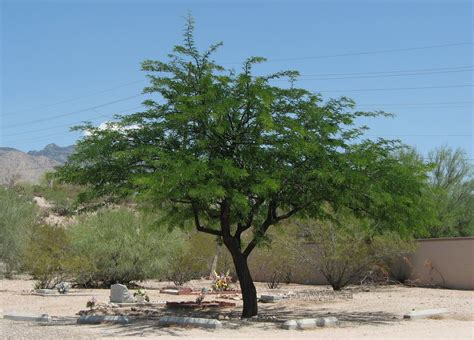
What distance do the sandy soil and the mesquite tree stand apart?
2.74 meters

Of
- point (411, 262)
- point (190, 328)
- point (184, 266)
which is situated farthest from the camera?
point (184, 266)

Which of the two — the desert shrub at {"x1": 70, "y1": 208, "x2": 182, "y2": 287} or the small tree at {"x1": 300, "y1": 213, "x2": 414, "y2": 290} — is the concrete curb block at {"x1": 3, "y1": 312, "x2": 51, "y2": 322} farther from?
the small tree at {"x1": 300, "y1": 213, "x2": 414, "y2": 290}

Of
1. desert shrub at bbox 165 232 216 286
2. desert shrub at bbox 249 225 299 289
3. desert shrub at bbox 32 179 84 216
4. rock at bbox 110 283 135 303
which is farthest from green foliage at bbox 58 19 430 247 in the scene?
desert shrub at bbox 32 179 84 216

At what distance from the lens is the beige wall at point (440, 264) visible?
29.4m

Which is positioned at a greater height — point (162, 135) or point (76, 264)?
point (162, 135)

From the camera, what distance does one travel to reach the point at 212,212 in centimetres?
1889

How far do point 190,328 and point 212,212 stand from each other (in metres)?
4.21

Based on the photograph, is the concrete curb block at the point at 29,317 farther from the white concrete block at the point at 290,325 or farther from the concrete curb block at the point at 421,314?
the concrete curb block at the point at 421,314

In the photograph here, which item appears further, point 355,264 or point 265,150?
point 355,264

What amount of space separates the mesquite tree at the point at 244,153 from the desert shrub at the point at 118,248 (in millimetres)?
14099

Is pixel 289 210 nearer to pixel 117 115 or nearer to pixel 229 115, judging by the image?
pixel 229 115

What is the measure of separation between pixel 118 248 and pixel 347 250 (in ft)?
37.2

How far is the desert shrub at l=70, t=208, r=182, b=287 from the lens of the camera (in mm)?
31641

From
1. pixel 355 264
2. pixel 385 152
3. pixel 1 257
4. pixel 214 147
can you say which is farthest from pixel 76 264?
pixel 385 152
